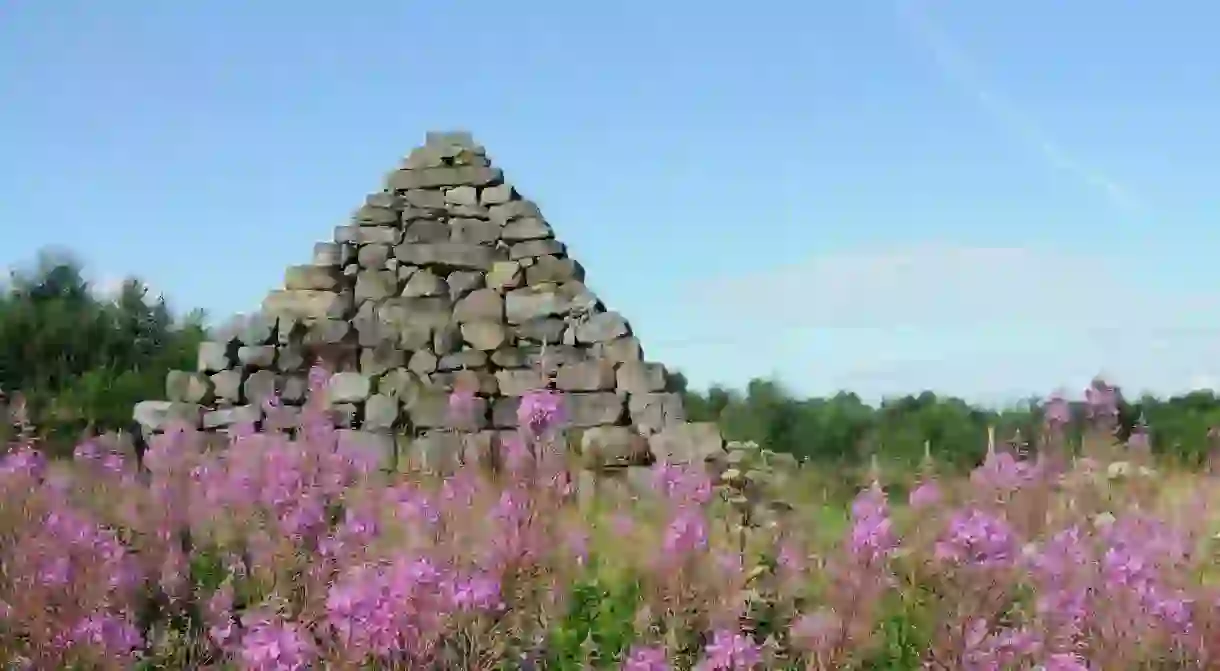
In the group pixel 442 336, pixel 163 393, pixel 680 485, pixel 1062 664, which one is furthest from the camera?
pixel 163 393

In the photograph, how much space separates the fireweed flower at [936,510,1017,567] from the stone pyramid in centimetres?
595

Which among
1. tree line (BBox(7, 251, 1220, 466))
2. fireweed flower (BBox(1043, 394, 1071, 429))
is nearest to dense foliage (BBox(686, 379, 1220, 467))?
tree line (BBox(7, 251, 1220, 466))

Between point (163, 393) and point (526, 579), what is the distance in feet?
37.6

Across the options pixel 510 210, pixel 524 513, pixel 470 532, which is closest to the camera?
pixel 524 513

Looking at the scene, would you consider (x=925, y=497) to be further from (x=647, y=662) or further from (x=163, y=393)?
(x=163, y=393)

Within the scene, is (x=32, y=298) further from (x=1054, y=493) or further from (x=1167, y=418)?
(x=1054, y=493)

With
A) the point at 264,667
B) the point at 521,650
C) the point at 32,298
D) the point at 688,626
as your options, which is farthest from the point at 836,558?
the point at 32,298

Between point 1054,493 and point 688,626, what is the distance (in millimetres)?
2113

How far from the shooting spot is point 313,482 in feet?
12.5

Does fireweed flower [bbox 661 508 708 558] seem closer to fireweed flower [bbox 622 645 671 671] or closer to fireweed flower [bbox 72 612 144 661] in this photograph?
fireweed flower [bbox 622 645 671 671]

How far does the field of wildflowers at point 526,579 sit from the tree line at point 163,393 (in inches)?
377

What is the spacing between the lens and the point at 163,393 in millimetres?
13805

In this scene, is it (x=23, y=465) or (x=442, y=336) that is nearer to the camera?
(x=23, y=465)

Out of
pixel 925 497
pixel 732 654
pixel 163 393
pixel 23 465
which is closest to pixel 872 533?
pixel 732 654
